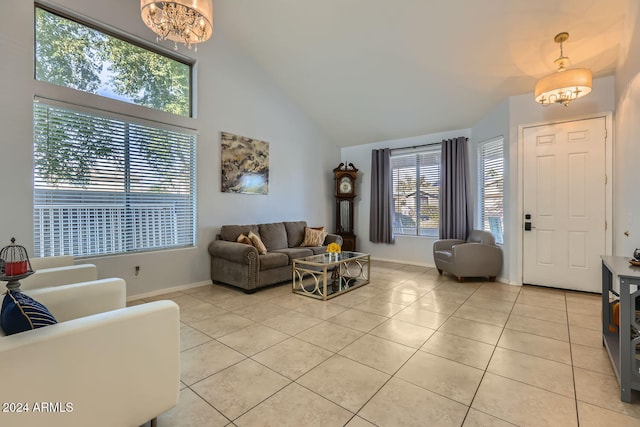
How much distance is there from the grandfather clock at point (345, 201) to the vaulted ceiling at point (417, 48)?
119 centimetres

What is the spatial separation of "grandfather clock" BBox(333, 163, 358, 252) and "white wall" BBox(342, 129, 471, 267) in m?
0.24

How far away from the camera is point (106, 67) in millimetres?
Answer: 3340

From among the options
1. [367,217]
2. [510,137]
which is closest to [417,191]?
[367,217]

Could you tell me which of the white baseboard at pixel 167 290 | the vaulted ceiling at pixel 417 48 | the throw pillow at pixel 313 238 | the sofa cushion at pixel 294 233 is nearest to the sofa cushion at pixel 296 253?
the throw pillow at pixel 313 238

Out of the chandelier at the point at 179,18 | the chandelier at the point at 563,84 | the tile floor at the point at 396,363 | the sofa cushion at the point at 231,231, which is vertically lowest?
the tile floor at the point at 396,363

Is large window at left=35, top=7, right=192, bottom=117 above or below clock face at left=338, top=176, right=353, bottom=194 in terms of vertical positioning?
above

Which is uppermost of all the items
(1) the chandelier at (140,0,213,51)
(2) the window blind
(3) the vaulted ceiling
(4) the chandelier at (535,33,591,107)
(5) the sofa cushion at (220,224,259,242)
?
(3) the vaulted ceiling

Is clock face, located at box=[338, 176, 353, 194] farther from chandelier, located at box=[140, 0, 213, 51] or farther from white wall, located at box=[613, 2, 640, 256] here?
chandelier, located at box=[140, 0, 213, 51]

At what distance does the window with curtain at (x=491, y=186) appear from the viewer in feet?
14.5

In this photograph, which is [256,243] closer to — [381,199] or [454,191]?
[381,199]

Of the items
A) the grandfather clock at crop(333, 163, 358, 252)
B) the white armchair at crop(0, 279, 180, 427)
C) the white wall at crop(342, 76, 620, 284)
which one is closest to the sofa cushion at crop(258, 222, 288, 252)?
the grandfather clock at crop(333, 163, 358, 252)

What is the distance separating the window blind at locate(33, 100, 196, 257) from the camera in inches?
115

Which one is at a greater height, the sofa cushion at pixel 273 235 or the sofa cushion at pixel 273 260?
the sofa cushion at pixel 273 235

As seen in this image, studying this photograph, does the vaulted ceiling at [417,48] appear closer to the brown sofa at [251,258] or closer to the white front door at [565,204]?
the white front door at [565,204]
